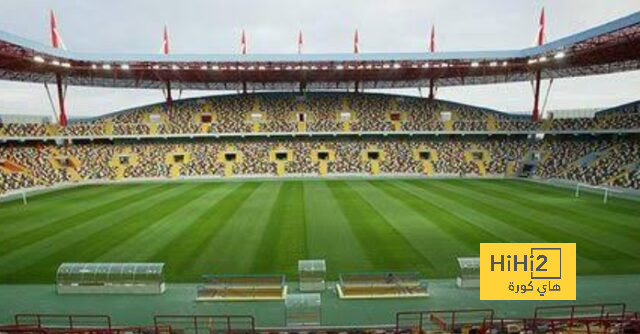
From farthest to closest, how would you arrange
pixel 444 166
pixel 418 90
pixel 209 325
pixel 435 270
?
pixel 418 90, pixel 444 166, pixel 435 270, pixel 209 325

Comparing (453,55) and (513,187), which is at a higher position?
(453,55)

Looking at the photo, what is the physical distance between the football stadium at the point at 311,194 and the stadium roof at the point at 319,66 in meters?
0.26

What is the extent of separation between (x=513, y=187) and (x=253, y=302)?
2882 centimetres

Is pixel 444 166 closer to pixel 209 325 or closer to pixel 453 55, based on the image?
pixel 453 55

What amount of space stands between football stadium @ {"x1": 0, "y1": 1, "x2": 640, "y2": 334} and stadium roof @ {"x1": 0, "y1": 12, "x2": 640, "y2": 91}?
26cm

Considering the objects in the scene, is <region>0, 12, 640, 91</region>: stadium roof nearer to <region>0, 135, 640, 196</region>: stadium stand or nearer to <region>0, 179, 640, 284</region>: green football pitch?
<region>0, 135, 640, 196</region>: stadium stand

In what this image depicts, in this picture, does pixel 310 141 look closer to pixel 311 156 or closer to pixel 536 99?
pixel 311 156

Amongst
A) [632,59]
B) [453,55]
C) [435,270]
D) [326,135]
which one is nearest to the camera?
[435,270]

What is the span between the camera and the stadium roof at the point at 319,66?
33.0 metres

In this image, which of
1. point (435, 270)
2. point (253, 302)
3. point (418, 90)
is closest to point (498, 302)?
point (435, 270)

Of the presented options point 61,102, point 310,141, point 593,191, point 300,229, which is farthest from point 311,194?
point 61,102

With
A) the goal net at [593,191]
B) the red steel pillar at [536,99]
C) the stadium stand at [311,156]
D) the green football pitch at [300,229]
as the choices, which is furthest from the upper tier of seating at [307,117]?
the green football pitch at [300,229]

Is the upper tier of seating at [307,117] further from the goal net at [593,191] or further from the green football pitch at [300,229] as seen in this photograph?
the green football pitch at [300,229]

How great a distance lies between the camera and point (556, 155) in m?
42.7
